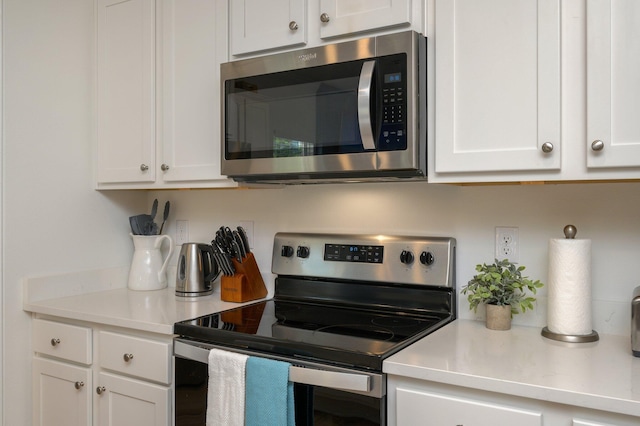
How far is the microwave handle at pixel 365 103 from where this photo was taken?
4.97 feet

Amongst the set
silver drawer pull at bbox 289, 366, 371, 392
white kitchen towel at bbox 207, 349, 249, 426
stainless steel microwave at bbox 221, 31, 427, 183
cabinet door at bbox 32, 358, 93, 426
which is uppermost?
stainless steel microwave at bbox 221, 31, 427, 183

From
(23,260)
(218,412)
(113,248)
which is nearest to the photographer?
(218,412)

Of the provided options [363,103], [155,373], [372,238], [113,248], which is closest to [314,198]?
[372,238]

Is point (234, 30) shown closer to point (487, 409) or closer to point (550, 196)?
point (550, 196)

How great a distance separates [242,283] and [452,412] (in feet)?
3.36

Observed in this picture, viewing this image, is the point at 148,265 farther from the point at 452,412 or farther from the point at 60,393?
the point at 452,412

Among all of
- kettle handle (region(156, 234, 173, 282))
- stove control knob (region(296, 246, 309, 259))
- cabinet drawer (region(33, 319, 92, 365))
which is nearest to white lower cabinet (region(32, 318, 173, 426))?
cabinet drawer (region(33, 319, 92, 365))

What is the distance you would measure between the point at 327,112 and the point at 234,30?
0.54 m

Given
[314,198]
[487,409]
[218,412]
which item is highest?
[314,198]

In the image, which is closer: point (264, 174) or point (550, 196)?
point (550, 196)

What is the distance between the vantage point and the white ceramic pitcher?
7.71 feet

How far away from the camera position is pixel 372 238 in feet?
6.21

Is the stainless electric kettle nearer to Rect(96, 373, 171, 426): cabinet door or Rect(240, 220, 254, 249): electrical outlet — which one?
Rect(240, 220, 254, 249): electrical outlet

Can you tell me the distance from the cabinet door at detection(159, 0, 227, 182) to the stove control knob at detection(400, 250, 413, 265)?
2.42ft
